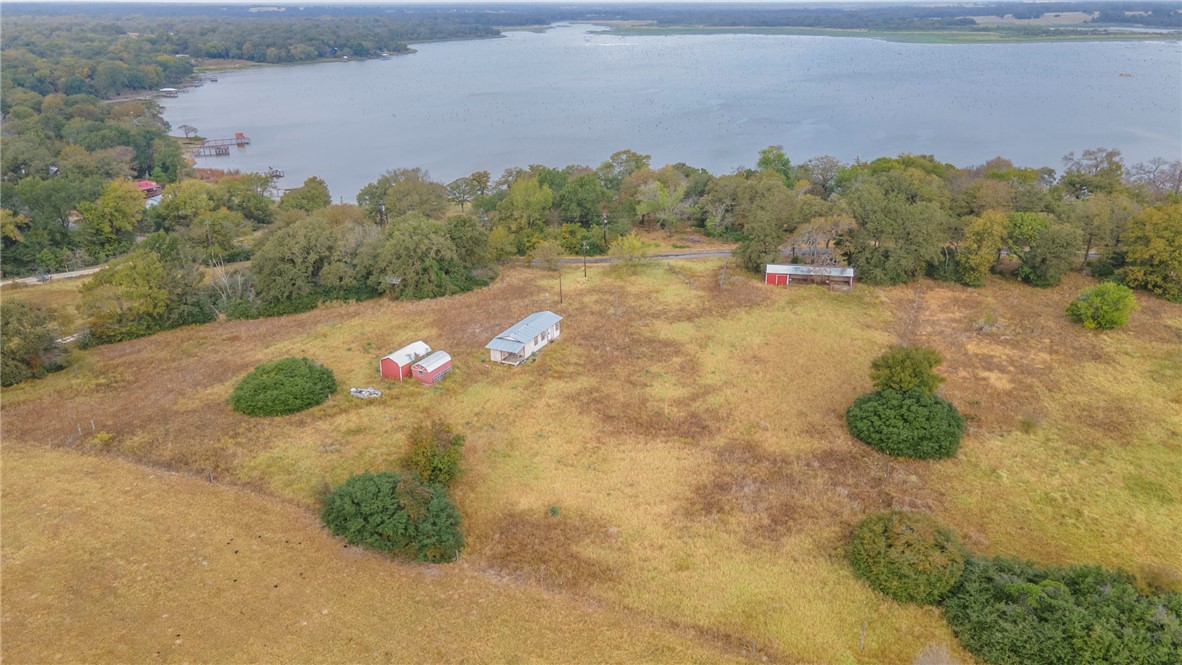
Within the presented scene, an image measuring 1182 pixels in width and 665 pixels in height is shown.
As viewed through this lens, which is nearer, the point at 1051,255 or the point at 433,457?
the point at 433,457

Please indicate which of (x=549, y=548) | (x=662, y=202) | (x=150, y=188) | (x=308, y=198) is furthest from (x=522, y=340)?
(x=150, y=188)

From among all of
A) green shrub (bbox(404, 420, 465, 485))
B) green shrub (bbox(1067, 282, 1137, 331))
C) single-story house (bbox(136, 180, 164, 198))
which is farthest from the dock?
green shrub (bbox(1067, 282, 1137, 331))

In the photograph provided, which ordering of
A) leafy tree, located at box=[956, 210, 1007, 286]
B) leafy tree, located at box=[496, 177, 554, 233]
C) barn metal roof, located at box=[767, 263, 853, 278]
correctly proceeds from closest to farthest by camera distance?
leafy tree, located at box=[956, 210, 1007, 286], barn metal roof, located at box=[767, 263, 853, 278], leafy tree, located at box=[496, 177, 554, 233]

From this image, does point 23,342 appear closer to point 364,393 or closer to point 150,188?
point 364,393

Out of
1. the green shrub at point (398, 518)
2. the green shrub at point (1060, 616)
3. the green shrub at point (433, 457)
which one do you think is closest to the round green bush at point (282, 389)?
the green shrub at point (433, 457)

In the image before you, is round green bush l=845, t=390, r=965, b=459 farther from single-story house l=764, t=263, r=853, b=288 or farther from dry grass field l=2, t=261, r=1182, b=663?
single-story house l=764, t=263, r=853, b=288

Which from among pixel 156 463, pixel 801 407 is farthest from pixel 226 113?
pixel 801 407

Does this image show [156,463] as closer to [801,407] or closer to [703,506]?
[703,506]
